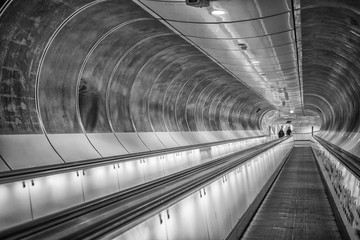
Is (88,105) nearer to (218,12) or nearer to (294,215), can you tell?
(218,12)

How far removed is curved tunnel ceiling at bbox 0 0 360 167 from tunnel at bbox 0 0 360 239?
5cm

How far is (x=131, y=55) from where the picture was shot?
45.4 ft

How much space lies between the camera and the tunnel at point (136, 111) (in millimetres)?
4898

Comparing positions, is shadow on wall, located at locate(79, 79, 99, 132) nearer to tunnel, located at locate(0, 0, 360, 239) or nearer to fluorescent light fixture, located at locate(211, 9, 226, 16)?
tunnel, located at locate(0, 0, 360, 239)

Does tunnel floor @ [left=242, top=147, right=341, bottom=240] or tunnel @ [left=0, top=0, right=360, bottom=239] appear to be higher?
tunnel @ [left=0, top=0, right=360, bottom=239]

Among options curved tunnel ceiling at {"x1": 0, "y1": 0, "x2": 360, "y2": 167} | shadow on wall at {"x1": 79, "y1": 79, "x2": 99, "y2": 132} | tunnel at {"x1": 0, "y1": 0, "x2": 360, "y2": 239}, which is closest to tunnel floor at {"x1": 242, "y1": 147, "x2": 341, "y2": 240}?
tunnel at {"x1": 0, "y1": 0, "x2": 360, "y2": 239}

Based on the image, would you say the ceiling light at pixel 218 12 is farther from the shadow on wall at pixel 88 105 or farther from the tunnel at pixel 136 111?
the shadow on wall at pixel 88 105

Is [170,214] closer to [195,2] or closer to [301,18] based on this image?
[195,2]

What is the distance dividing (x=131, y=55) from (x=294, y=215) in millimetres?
8419

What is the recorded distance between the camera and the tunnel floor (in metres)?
6.84

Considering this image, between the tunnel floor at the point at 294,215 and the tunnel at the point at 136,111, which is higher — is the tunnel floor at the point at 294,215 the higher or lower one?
the lower one

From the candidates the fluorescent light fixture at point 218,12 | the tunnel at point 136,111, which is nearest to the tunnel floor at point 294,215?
the tunnel at point 136,111

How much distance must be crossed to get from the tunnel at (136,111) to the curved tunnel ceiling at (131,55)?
46mm

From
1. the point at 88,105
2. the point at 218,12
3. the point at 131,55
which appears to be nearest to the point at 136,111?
the point at 131,55
